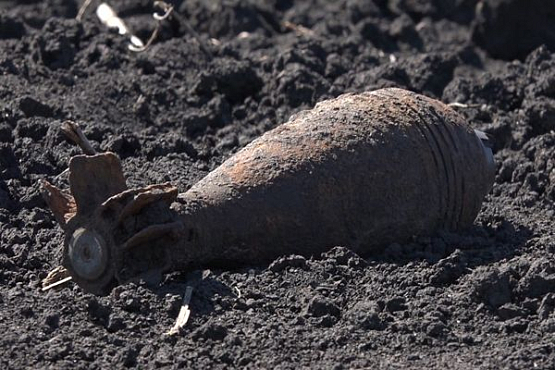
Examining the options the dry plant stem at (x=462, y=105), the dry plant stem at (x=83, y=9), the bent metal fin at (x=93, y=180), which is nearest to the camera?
the bent metal fin at (x=93, y=180)

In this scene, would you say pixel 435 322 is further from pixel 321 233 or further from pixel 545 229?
pixel 545 229

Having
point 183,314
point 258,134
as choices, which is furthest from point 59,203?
point 258,134

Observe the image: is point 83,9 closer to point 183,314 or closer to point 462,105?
point 462,105

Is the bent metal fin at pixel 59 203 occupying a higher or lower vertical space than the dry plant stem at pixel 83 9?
higher

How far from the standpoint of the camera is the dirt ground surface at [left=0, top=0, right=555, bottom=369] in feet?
16.5

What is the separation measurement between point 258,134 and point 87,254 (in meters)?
2.57

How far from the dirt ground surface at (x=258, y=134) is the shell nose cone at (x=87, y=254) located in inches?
4.3

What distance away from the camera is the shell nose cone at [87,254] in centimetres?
536

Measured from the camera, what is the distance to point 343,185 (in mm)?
5785

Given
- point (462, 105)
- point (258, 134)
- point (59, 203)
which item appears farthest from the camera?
point (462, 105)

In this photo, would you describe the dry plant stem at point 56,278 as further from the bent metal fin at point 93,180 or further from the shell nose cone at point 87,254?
the bent metal fin at point 93,180

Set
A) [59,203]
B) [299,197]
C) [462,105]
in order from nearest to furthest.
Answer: [59,203] → [299,197] → [462,105]

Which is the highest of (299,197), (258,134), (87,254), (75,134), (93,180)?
(75,134)

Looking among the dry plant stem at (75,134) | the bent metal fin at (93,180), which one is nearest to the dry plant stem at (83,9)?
the dry plant stem at (75,134)
